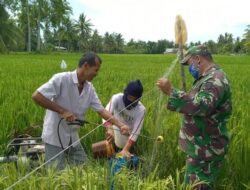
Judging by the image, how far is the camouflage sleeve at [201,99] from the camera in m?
2.73

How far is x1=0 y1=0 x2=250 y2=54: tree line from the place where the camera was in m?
43.8

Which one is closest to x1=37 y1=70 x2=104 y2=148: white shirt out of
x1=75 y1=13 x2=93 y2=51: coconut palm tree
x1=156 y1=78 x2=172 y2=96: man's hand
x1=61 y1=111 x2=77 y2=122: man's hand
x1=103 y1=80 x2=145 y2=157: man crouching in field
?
x1=61 y1=111 x2=77 y2=122: man's hand

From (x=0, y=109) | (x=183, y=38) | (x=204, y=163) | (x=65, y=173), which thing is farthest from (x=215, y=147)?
(x=0, y=109)

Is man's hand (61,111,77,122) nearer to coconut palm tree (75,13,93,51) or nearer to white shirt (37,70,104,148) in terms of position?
white shirt (37,70,104,148)

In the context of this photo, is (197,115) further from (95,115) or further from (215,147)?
(95,115)

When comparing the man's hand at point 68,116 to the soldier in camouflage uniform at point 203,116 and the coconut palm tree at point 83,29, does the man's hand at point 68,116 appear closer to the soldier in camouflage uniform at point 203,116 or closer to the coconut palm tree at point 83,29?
the soldier in camouflage uniform at point 203,116

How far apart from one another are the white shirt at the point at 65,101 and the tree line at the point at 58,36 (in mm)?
34515

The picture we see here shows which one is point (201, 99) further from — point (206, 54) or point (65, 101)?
point (65, 101)

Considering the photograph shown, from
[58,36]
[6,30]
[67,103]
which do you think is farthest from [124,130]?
[58,36]

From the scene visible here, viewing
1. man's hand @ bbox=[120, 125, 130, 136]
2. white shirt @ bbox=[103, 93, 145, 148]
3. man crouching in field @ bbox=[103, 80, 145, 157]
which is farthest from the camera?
white shirt @ bbox=[103, 93, 145, 148]

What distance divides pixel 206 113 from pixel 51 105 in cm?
120

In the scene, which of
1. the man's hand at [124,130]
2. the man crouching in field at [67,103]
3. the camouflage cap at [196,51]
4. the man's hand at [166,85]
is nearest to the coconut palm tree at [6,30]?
the man crouching in field at [67,103]

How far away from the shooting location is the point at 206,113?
2762 mm

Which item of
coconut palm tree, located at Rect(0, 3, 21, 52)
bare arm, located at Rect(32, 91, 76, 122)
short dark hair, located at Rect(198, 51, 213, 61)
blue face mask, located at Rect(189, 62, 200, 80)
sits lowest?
bare arm, located at Rect(32, 91, 76, 122)
